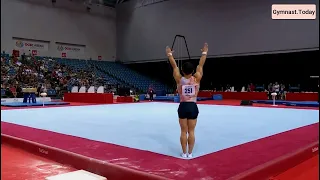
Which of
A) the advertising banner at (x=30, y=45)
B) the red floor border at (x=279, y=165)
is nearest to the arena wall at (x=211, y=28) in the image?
the advertising banner at (x=30, y=45)

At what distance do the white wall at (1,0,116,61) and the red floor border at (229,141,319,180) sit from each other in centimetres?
1859

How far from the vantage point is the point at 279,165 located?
3.47 m

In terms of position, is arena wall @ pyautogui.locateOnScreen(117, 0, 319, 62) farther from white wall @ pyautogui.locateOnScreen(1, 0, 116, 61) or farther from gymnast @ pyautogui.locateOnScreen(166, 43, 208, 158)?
gymnast @ pyautogui.locateOnScreen(166, 43, 208, 158)

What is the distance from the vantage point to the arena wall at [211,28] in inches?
703

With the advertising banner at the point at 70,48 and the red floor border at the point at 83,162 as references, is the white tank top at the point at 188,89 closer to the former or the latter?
the red floor border at the point at 83,162

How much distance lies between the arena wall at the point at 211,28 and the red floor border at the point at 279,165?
1429 centimetres

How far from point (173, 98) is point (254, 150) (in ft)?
41.6

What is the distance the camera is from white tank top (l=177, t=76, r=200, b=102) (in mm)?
3527

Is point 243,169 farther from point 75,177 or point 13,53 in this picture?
point 13,53

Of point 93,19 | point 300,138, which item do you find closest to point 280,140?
point 300,138

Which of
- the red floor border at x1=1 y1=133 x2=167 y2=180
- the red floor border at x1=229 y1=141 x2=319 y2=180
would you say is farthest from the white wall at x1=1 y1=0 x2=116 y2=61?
the red floor border at x1=229 y1=141 x2=319 y2=180

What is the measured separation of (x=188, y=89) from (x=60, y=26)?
21399 millimetres

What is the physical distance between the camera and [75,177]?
3.04m

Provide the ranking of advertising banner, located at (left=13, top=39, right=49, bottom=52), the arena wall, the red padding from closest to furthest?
the red padding → the arena wall → advertising banner, located at (left=13, top=39, right=49, bottom=52)
